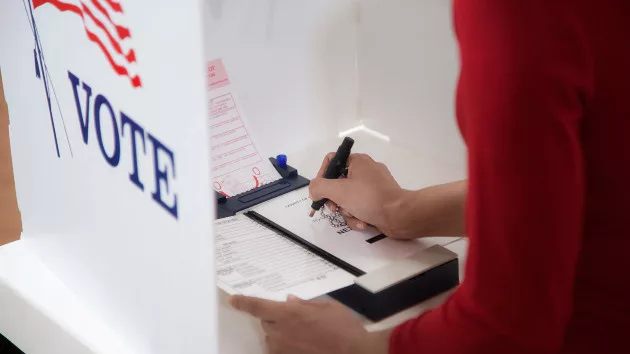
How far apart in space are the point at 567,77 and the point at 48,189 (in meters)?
0.76

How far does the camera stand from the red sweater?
0.63 m

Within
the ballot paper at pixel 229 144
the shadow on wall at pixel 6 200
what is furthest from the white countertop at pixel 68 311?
the shadow on wall at pixel 6 200

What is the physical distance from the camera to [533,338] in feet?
2.40

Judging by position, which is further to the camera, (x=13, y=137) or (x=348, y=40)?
(x=348, y=40)

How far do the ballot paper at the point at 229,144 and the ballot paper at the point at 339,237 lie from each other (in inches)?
2.8

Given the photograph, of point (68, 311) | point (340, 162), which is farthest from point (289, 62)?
point (68, 311)

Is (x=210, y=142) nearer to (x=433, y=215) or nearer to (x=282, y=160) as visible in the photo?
(x=433, y=215)

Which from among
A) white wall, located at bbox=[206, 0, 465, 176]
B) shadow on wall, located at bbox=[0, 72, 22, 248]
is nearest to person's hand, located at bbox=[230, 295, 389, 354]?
white wall, located at bbox=[206, 0, 465, 176]

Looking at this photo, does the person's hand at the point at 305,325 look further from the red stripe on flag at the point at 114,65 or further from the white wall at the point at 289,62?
the white wall at the point at 289,62

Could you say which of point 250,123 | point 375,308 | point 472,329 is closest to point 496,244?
point 472,329

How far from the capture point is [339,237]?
119 centimetres

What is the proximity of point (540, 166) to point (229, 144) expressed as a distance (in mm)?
767

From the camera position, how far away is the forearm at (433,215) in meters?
1.15

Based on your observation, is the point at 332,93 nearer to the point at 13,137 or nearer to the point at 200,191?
the point at 13,137
